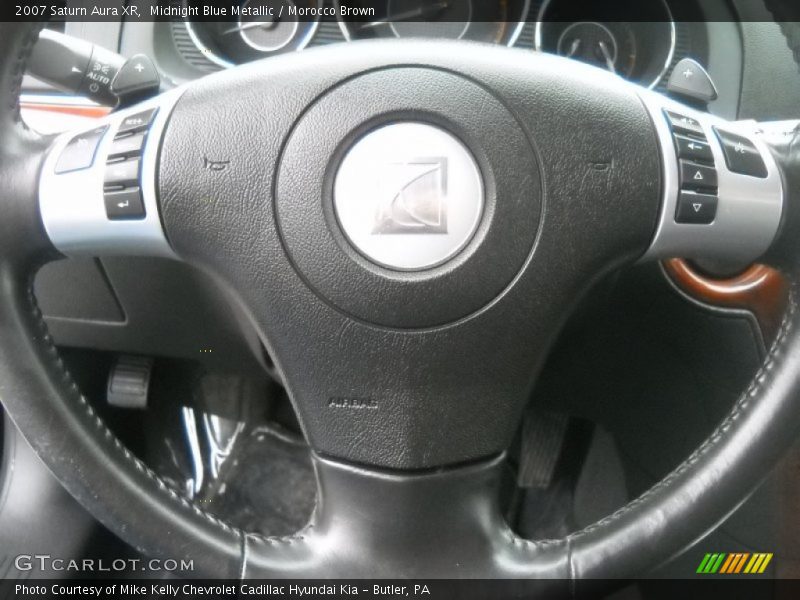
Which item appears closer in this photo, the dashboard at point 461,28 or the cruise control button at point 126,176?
the cruise control button at point 126,176

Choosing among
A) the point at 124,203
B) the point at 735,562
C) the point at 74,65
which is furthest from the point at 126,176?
the point at 735,562

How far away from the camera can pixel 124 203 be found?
71cm

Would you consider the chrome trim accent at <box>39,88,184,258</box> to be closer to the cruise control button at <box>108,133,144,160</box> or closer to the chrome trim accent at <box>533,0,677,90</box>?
the cruise control button at <box>108,133,144,160</box>

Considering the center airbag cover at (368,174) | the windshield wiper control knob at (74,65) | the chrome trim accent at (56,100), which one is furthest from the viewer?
the chrome trim accent at (56,100)

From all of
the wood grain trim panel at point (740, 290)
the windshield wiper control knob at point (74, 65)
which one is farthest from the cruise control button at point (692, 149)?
the windshield wiper control knob at point (74, 65)

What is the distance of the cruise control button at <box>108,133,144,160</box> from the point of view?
2.33ft

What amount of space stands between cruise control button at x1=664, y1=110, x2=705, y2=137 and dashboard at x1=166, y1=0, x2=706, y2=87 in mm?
388

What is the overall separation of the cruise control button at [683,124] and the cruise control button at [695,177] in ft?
→ 0.11

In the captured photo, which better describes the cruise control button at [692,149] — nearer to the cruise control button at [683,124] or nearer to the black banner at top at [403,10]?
the cruise control button at [683,124]

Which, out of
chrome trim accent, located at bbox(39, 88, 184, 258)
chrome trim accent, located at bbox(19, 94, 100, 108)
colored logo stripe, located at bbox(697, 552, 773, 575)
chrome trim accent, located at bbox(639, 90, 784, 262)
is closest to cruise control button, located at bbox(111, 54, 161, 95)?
chrome trim accent, located at bbox(39, 88, 184, 258)

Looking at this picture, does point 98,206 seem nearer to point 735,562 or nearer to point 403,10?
point 403,10

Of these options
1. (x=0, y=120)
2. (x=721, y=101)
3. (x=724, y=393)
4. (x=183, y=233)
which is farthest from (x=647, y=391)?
(x=0, y=120)

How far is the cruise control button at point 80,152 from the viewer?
718 mm

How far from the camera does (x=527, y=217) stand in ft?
2.27
